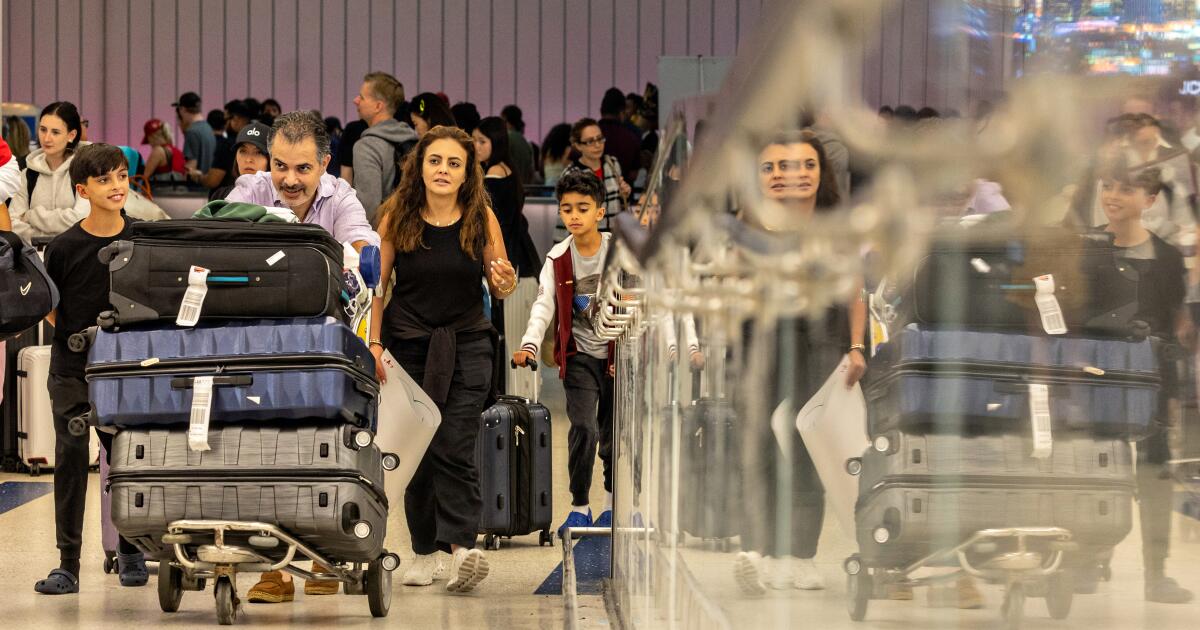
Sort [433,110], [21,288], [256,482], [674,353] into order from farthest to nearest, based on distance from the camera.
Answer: [433,110] → [21,288] → [256,482] → [674,353]

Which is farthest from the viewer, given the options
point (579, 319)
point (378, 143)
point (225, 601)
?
point (378, 143)

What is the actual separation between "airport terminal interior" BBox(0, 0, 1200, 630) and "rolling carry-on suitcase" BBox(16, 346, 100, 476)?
0.06 ft

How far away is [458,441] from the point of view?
4.82 metres

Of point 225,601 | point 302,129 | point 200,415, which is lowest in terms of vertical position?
point 225,601

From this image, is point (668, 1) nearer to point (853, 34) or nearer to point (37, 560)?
point (37, 560)

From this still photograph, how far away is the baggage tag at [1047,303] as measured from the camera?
956mm

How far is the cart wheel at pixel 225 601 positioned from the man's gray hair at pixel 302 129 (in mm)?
1274

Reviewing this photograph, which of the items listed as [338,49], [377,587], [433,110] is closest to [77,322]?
[377,587]

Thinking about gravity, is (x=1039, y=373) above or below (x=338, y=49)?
below

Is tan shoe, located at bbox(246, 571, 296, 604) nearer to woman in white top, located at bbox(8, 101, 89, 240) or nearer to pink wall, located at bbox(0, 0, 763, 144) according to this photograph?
woman in white top, located at bbox(8, 101, 89, 240)

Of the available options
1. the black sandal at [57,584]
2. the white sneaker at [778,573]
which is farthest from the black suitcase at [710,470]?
the black sandal at [57,584]

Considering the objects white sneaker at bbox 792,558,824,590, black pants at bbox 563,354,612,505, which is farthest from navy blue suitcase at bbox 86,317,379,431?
white sneaker at bbox 792,558,824,590

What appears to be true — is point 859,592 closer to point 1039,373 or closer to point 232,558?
point 1039,373

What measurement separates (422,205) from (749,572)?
3546 millimetres
